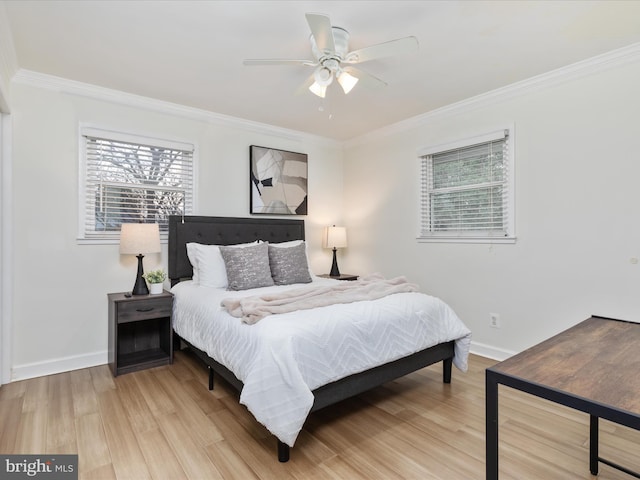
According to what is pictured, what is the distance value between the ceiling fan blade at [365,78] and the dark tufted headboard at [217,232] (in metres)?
2.11

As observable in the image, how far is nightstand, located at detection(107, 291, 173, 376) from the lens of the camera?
9.53ft

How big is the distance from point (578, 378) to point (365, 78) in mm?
A: 2125

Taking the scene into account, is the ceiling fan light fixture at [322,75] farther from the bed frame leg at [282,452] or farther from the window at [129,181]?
the bed frame leg at [282,452]

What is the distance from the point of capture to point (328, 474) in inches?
67.8

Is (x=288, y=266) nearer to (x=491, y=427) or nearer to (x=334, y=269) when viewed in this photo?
(x=334, y=269)

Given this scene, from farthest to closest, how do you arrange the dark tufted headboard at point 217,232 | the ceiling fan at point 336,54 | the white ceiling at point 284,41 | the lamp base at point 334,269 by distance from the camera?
the lamp base at point 334,269 → the dark tufted headboard at point 217,232 → the white ceiling at point 284,41 → the ceiling fan at point 336,54

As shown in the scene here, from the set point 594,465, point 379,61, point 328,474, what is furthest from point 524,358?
point 379,61

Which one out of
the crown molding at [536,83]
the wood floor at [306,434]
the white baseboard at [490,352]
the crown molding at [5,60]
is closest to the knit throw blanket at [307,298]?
the wood floor at [306,434]

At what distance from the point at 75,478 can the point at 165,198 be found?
2.50 metres

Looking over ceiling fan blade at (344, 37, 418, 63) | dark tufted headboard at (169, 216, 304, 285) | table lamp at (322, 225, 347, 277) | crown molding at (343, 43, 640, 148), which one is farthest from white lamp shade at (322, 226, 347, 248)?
ceiling fan blade at (344, 37, 418, 63)

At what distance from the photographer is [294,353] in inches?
71.6

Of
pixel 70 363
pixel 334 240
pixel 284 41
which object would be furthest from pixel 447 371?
pixel 70 363

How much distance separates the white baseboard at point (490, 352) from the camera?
323 centimetres

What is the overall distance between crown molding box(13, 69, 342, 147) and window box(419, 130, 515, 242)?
1.81 metres
